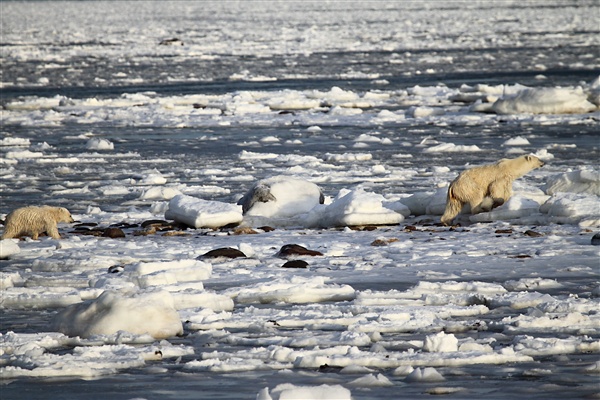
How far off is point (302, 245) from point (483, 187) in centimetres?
215

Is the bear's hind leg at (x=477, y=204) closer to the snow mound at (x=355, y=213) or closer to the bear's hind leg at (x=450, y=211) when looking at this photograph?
the bear's hind leg at (x=450, y=211)

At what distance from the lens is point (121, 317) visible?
6664mm

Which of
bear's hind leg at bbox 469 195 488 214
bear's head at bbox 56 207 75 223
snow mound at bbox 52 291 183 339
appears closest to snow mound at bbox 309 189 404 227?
bear's hind leg at bbox 469 195 488 214

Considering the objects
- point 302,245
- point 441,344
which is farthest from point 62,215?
point 441,344

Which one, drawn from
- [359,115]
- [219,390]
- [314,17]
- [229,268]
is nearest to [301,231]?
[229,268]

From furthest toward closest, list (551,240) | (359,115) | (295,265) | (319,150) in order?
(359,115)
(319,150)
(551,240)
(295,265)

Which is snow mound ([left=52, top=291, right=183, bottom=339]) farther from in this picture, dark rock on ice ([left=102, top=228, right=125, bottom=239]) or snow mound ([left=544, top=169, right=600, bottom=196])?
snow mound ([left=544, top=169, right=600, bottom=196])

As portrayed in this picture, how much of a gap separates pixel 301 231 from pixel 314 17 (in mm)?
65741

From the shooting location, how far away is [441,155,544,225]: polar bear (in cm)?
1098

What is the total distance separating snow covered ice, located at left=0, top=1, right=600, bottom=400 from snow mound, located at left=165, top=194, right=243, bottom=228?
3 centimetres

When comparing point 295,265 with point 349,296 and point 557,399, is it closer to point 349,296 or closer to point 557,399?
point 349,296

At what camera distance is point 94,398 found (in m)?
5.41

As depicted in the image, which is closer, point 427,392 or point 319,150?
point 427,392

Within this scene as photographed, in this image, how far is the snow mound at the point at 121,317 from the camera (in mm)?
6633
